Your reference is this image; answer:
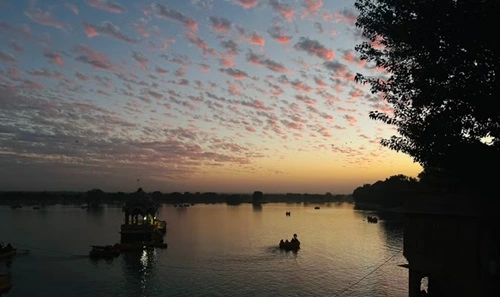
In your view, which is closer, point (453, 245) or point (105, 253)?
point (453, 245)

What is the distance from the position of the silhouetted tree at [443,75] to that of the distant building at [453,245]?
132 cm

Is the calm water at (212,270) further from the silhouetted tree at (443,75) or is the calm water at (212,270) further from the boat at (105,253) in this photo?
the silhouetted tree at (443,75)

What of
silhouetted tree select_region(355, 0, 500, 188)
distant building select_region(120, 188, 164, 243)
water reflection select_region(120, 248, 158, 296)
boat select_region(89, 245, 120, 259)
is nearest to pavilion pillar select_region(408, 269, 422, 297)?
silhouetted tree select_region(355, 0, 500, 188)

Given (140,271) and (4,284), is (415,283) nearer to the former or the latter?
(4,284)

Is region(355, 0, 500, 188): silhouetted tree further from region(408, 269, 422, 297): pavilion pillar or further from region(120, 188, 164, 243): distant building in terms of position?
region(120, 188, 164, 243): distant building

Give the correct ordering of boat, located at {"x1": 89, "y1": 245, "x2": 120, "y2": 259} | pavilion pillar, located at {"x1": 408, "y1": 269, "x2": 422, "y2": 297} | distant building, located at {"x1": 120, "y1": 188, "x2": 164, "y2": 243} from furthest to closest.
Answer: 1. distant building, located at {"x1": 120, "y1": 188, "x2": 164, "y2": 243}
2. boat, located at {"x1": 89, "y1": 245, "x2": 120, "y2": 259}
3. pavilion pillar, located at {"x1": 408, "y1": 269, "x2": 422, "y2": 297}

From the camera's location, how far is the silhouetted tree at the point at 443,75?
1404cm

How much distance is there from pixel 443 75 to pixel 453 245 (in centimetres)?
662

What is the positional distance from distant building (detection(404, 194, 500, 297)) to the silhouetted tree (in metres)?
1.32

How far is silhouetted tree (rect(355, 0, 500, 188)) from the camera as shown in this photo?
14.0m

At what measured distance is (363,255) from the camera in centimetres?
6838

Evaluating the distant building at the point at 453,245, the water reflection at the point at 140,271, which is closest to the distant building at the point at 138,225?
the water reflection at the point at 140,271

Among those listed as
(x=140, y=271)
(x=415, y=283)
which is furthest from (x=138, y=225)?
(x=415, y=283)

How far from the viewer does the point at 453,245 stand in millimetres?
17094
